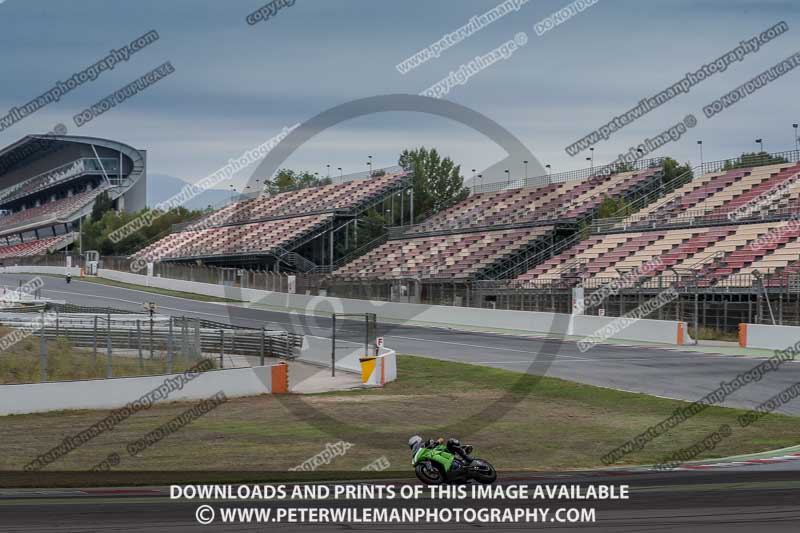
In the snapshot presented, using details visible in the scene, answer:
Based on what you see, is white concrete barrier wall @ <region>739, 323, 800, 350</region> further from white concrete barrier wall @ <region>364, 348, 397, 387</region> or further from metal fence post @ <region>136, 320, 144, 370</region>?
metal fence post @ <region>136, 320, 144, 370</region>

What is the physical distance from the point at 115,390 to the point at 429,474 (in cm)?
1286

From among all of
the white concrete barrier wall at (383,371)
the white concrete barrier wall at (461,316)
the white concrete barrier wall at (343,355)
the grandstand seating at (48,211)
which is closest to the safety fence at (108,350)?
the white concrete barrier wall at (343,355)

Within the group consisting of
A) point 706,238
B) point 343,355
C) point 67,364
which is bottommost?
point 343,355

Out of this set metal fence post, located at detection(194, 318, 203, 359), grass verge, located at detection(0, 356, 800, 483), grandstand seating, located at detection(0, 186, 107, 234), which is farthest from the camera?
grandstand seating, located at detection(0, 186, 107, 234)

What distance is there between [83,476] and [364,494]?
4.83 meters

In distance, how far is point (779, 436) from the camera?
63.8ft

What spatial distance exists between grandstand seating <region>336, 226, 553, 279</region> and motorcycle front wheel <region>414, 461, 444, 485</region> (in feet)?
154

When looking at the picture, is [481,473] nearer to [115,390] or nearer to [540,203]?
[115,390]

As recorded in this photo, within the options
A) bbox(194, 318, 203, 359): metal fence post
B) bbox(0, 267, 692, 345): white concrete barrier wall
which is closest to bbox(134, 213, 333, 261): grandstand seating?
bbox(0, 267, 692, 345): white concrete barrier wall

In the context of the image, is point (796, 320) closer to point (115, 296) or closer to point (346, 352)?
point (346, 352)

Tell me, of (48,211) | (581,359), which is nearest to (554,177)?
(581,359)

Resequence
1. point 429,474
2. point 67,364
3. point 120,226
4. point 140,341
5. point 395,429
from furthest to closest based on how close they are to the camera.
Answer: point 120,226, point 140,341, point 67,364, point 395,429, point 429,474

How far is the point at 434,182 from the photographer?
93188mm

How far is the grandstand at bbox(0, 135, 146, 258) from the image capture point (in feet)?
424
